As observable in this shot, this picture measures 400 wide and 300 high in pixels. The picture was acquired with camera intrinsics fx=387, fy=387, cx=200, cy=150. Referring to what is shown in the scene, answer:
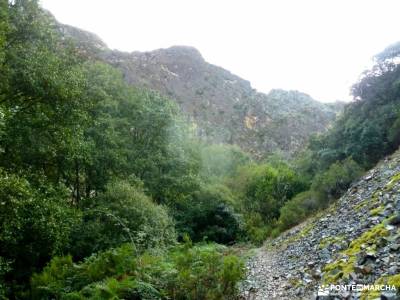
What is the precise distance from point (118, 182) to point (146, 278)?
359 inches

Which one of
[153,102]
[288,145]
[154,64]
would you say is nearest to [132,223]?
[153,102]

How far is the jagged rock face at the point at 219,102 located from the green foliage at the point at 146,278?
154ft

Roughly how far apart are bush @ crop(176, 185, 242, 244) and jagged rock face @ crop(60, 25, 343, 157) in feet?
101

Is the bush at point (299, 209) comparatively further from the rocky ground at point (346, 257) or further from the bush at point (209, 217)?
the rocky ground at point (346, 257)

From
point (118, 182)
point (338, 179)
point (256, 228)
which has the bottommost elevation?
point (256, 228)

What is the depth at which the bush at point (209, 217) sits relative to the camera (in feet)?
79.3

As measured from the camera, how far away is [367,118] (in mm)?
23766

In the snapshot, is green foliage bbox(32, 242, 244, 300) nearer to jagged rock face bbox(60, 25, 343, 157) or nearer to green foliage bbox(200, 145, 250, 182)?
green foliage bbox(200, 145, 250, 182)

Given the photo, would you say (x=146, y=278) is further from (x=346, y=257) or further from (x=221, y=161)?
(x=221, y=161)

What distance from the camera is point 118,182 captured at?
17.3 m

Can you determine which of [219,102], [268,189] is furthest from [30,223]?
[219,102]

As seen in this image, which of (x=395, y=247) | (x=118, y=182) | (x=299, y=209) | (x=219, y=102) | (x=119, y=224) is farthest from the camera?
(x=219, y=102)

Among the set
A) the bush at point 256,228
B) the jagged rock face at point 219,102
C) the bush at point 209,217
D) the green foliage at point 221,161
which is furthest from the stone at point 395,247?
the jagged rock face at point 219,102

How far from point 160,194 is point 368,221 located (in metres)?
16.0
